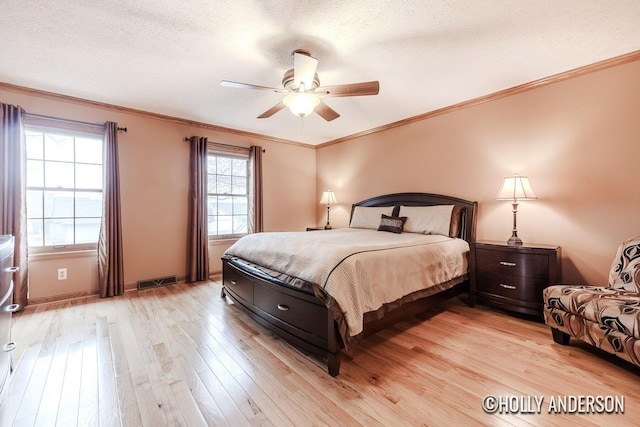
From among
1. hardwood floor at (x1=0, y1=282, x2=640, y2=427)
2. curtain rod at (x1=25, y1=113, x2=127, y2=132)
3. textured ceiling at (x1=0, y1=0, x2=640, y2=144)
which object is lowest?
hardwood floor at (x1=0, y1=282, x2=640, y2=427)

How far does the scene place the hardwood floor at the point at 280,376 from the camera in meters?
1.48

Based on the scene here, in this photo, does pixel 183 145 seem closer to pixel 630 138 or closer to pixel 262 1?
pixel 262 1

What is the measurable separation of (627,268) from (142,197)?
530 centimetres

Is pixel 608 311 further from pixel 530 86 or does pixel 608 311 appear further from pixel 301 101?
pixel 301 101

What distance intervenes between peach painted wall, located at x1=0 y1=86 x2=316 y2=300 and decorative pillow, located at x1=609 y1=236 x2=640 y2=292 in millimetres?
4758

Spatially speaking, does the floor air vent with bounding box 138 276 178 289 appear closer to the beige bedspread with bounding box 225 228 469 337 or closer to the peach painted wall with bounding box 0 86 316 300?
the peach painted wall with bounding box 0 86 316 300

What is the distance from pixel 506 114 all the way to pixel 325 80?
217 centimetres

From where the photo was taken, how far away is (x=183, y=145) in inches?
165

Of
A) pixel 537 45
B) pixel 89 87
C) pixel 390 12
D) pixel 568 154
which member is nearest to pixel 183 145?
pixel 89 87

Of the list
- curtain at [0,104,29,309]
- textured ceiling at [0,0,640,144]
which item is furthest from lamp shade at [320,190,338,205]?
curtain at [0,104,29,309]

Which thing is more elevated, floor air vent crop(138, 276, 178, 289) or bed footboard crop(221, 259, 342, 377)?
bed footboard crop(221, 259, 342, 377)

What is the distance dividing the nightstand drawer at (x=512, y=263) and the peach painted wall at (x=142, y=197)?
3.84 m

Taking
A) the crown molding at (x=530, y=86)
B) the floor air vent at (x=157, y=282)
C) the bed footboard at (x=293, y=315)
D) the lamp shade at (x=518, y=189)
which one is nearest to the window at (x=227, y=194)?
the floor air vent at (x=157, y=282)

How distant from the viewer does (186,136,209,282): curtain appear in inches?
164
